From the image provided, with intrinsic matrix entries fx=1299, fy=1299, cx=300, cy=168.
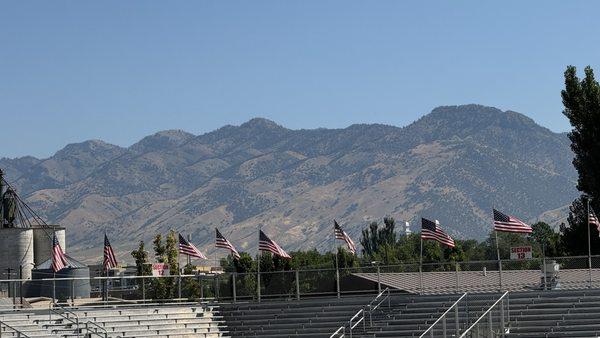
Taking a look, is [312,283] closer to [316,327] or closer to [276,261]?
[316,327]

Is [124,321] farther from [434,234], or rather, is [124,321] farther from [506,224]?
[506,224]

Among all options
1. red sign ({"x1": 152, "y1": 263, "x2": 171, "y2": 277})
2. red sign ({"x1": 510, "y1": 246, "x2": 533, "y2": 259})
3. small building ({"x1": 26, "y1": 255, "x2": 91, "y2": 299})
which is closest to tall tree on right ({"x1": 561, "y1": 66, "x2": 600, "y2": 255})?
red sign ({"x1": 510, "y1": 246, "x2": 533, "y2": 259})

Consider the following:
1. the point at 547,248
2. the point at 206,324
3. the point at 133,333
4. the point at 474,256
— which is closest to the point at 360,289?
the point at 206,324

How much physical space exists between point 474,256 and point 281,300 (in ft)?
220

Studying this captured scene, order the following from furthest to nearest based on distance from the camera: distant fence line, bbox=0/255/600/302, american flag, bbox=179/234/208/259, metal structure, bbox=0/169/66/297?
metal structure, bbox=0/169/66/297
american flag, bbox=179/234/208/259
distant fence line, bbox=0/255/600/302

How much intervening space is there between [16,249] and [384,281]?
3539 centimetres

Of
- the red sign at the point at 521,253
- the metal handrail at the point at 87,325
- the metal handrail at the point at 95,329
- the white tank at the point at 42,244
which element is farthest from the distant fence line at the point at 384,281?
the white tank at the point at 42,244

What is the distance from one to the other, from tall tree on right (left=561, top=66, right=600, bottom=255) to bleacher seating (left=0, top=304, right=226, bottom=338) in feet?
77.8

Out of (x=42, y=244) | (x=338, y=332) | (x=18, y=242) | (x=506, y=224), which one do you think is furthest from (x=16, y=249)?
(x=506, y=224)

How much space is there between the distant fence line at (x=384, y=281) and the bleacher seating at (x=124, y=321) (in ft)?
4.40

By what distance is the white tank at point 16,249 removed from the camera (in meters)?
81.5

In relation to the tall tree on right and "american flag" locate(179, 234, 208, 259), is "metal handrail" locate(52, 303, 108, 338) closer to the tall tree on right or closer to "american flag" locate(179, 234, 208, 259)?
"american flag" locate(179, 234, 208, 259)

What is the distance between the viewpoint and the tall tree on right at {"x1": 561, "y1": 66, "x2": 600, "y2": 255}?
68.2 m

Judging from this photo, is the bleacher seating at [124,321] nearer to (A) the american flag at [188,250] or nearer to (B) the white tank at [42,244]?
(A) the american flag at [188,250]
